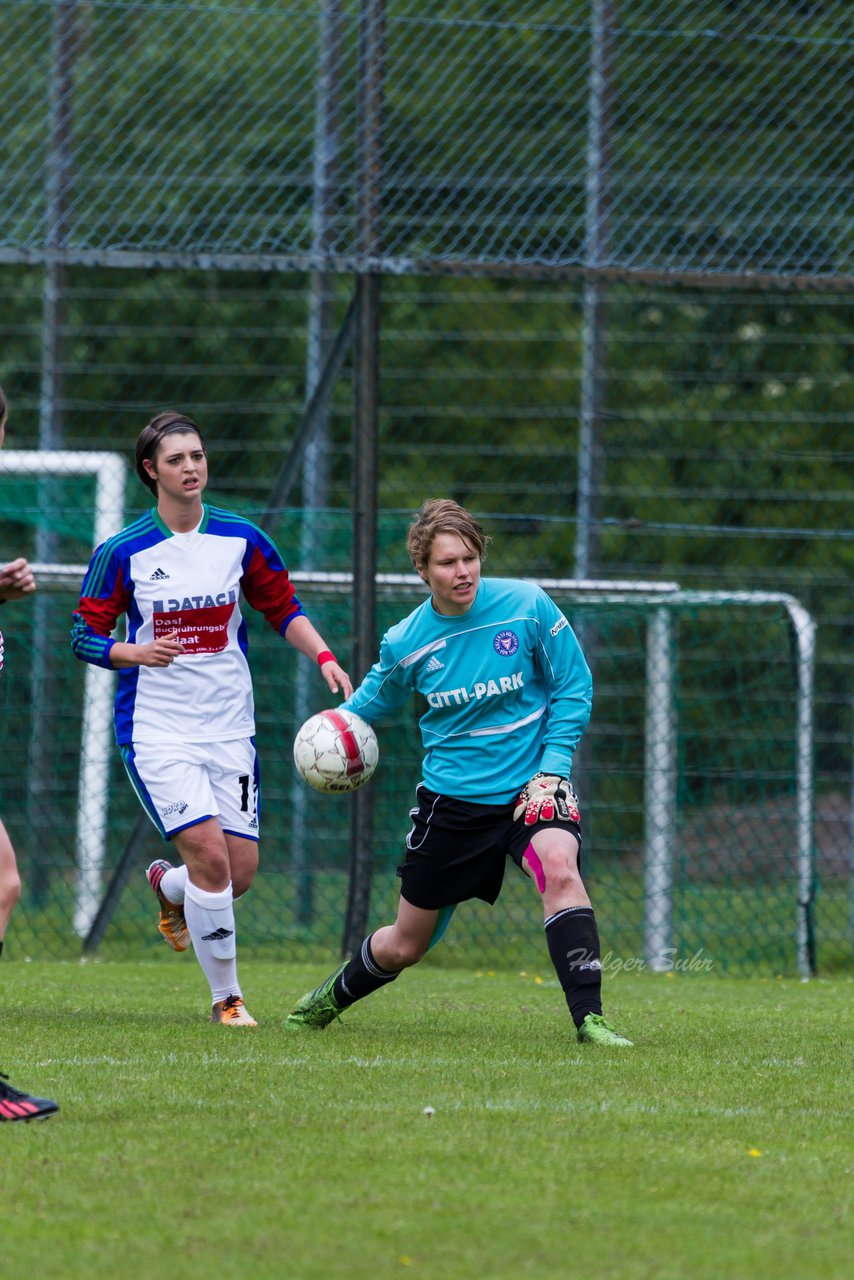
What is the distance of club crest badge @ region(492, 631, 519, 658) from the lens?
232 inches

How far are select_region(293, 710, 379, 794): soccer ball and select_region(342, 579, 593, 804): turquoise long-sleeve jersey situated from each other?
231 mm

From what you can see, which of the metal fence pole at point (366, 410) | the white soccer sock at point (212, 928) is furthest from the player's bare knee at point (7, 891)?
the metal fence pole at point (366, 410)

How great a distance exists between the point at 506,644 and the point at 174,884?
63.7 inches

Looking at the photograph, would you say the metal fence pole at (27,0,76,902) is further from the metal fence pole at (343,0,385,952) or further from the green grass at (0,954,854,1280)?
the green grass at (0,954,854,1280)

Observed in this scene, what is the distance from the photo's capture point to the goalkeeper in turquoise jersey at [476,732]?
5.79 meters

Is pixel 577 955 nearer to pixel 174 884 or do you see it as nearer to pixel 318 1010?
pixel 318 1010

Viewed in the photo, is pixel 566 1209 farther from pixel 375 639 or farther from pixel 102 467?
pixel 102 467

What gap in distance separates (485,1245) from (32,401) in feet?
55.8

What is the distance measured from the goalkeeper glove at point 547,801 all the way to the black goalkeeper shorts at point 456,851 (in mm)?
110

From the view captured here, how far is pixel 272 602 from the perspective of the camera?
21.7ft

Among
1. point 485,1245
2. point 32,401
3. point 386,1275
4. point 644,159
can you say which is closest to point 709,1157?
point 485,1245

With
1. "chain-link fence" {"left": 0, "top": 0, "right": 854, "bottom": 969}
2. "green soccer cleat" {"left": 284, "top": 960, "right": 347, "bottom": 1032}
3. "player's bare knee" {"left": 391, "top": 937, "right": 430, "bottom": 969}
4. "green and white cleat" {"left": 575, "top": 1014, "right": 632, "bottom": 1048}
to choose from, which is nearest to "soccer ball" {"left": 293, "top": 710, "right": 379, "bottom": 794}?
"player's bare knee" {"left": 391, "top": 937, "right": 430, "bottom": 969}

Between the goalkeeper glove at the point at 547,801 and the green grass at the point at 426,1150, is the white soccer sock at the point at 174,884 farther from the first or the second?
the goalkeeper glove at the point at 547,801

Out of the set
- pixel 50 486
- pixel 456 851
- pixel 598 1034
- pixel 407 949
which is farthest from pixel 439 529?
pixel 50 486
